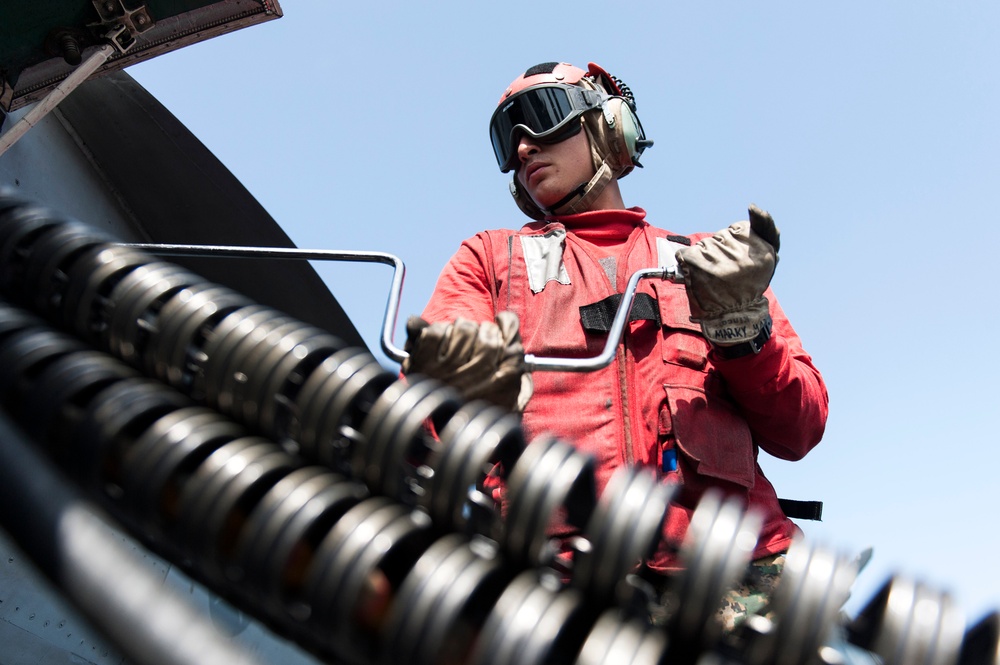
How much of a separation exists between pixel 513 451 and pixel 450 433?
10 centimetres

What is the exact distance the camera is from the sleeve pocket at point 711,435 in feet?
7.55

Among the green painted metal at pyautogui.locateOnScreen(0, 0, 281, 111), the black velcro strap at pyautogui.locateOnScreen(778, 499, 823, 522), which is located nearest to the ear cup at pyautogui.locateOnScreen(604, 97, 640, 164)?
the black velcro strap at pyautogui.locateOnScreen(778, 499, 823, 522)

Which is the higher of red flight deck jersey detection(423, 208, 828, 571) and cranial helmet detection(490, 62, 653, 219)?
cranial helmet detection(490, 62, 653, 219)

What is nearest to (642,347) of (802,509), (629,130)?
(802,509)

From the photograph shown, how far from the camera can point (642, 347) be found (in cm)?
256

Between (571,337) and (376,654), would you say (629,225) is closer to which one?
(571,337)

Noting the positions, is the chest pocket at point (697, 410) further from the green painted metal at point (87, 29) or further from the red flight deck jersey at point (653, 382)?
the green painted metal at point (87, 29)

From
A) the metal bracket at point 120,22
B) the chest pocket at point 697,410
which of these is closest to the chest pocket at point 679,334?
the chest pocket at point 697,410

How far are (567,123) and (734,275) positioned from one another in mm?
1164

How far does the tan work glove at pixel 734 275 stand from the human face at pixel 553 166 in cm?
100

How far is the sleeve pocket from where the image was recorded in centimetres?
230

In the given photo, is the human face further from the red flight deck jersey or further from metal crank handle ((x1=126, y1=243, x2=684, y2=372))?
metal crank handle ((x1=126, y1=243, x2=684, y2=372))

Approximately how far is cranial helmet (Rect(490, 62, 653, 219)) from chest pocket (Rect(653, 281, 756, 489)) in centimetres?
81

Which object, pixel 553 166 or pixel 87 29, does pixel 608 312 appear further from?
pixel 87 29
